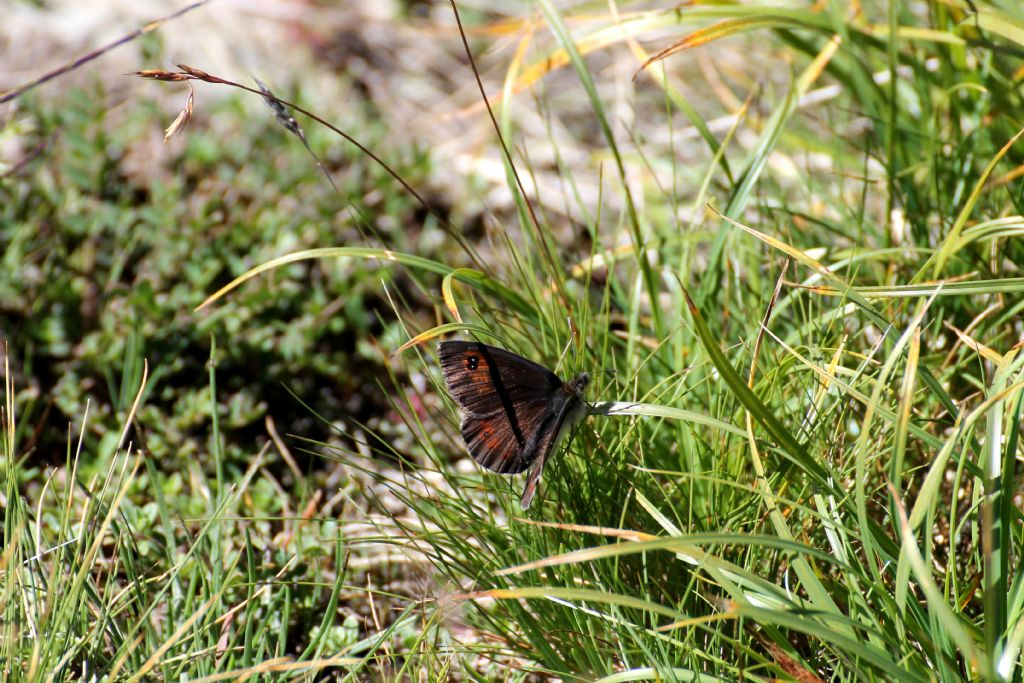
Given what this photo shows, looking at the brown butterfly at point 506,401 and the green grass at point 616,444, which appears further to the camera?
the brown butterfly at point 506,401

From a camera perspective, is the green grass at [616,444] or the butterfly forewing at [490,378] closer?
the green grass at [616,444]

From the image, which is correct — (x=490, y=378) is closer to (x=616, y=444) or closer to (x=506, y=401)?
(x=506, y=401)

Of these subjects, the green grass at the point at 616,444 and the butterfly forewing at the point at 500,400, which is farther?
the butterfly forewing at the point at 500,400

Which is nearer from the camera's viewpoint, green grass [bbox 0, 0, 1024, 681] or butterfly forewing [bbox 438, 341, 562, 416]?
green grass [bbox 0, 0, 1024, 681]

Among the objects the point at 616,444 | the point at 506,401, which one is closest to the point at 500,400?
the point at 506,401
